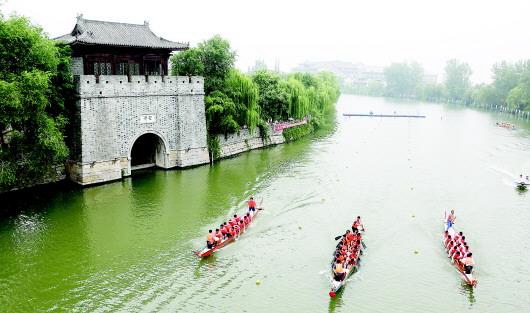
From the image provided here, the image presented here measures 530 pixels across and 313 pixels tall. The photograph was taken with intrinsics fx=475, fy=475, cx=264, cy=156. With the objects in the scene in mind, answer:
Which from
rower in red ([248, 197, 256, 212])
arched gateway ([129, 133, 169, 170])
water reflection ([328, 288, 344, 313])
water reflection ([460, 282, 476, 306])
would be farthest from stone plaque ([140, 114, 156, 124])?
water reflection ([460, 282, 476, 306])

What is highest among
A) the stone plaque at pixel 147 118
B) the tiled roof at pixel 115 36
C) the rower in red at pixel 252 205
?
the tiled roof at pixel 115 36

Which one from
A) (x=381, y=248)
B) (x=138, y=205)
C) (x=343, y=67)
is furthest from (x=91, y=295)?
(x=343, y=67)

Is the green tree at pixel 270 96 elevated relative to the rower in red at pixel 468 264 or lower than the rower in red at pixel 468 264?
elevated

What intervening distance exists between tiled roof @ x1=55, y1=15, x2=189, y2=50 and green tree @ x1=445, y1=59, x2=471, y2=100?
8049 cm

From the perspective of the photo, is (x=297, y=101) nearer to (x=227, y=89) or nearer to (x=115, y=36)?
(x=227, y=89)

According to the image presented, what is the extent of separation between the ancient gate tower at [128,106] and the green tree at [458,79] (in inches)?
3119

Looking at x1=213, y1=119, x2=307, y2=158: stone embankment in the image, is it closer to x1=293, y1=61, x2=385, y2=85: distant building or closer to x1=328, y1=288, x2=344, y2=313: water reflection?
x1=328, y1=288, x2=344, y2=313: water reflection

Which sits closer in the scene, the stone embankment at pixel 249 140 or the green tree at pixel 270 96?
the stone embankment at pixel 249 140

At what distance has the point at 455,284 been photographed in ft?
45.7

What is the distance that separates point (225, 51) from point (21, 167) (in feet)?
45.9

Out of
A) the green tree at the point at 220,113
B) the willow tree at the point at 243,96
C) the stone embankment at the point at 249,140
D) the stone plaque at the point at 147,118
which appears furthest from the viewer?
the willow tree at the point at 243,96

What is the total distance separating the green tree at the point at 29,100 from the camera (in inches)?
727

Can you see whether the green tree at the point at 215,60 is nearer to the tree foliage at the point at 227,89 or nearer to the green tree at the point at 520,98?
the tree foliage at the point at 227,89

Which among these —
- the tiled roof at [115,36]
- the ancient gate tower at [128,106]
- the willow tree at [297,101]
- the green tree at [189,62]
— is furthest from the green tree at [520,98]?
the tiled roof at [115,36]
